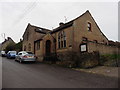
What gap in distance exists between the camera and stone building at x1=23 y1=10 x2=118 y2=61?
2074 centimetres

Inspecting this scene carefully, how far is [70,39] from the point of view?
21.8m

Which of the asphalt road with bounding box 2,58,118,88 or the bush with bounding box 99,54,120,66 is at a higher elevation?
the bush with bounding box 99,54,120,66

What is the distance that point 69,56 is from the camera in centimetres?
1727

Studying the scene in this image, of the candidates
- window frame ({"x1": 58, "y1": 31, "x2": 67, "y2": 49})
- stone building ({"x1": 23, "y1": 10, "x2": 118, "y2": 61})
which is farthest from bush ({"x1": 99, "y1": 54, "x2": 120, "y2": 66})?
window frame ({"x1": 58, "y1": 31, "x2": 67, "y2": 49})

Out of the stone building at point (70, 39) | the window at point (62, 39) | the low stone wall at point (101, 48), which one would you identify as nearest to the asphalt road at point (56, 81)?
the stone building at point (70, 39)

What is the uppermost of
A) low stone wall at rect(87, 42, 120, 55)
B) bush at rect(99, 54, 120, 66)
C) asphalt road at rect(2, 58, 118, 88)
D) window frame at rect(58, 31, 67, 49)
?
window frame at rect(58, 31, 67, 49)

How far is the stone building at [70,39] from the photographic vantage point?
20.7 meters

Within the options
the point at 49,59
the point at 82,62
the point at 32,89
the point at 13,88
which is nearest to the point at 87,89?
the point at 32,89

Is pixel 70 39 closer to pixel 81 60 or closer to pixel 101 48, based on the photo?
pixel 101 48

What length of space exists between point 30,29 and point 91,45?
56.4 feet

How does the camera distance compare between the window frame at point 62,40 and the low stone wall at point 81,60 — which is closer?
the low stone wall at point 81,60

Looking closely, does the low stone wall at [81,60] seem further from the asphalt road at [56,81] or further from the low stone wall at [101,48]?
the asphalt road at [56,81]

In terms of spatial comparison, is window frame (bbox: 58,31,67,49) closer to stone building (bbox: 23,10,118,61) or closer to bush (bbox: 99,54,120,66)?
stone building (bbox: 23,10,118,61)

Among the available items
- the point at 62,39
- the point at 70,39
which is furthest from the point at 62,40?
the point at 70,39
